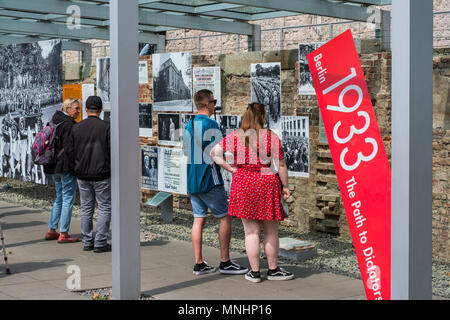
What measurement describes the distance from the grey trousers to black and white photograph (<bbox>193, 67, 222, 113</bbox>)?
251 centimetres

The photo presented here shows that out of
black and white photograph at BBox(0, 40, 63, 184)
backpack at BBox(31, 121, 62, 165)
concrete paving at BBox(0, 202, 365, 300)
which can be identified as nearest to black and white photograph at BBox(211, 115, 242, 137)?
concrete paving at BBox(0, 202, 365, 300)

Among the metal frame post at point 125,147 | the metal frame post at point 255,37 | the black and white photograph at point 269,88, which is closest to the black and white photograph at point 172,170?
the black and white photograph at point 269,88

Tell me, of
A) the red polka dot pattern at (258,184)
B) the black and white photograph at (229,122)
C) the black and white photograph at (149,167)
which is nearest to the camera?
the red polka dot pattern at (258,184)

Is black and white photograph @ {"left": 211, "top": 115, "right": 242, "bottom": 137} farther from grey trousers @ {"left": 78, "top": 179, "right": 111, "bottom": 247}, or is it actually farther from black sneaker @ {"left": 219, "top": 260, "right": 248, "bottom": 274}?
Result: black sneaker @ {"left": 219, "top": 260, "right": 248, "bottom": 274}

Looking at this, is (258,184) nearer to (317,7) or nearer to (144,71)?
(317,7)

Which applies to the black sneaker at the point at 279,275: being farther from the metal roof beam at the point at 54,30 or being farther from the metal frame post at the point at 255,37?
the metal roof beam at the point at 54,30

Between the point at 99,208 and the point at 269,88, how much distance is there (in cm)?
284

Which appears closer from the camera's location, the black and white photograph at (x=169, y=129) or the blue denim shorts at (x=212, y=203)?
the blue denim shorts at (x=212, y=203)

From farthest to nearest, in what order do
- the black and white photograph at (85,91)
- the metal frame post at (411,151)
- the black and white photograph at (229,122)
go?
1. the black and white photograph at (85,91)
2. the black and white photograph at (229,122)
3. the metal frame post at (411,151)

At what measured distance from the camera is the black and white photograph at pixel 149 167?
10.5m

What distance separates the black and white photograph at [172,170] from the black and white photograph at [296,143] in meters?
1.51

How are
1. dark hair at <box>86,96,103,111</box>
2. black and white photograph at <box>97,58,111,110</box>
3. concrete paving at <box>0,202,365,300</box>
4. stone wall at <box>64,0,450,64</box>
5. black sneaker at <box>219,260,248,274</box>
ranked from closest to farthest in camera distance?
concrete paving at <box>0,202,365,300</box> < black sneaker at <box>219,260,248,274</box> < dark hair at <box>86,96,103,111</box> < black and white photograph at <box>97,58,111,110</box> < stone wall at <box>64,0,450,64</box>

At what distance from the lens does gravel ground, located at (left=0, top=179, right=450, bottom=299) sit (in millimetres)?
7256

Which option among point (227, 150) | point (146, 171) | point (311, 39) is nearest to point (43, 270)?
point (227, 150)
